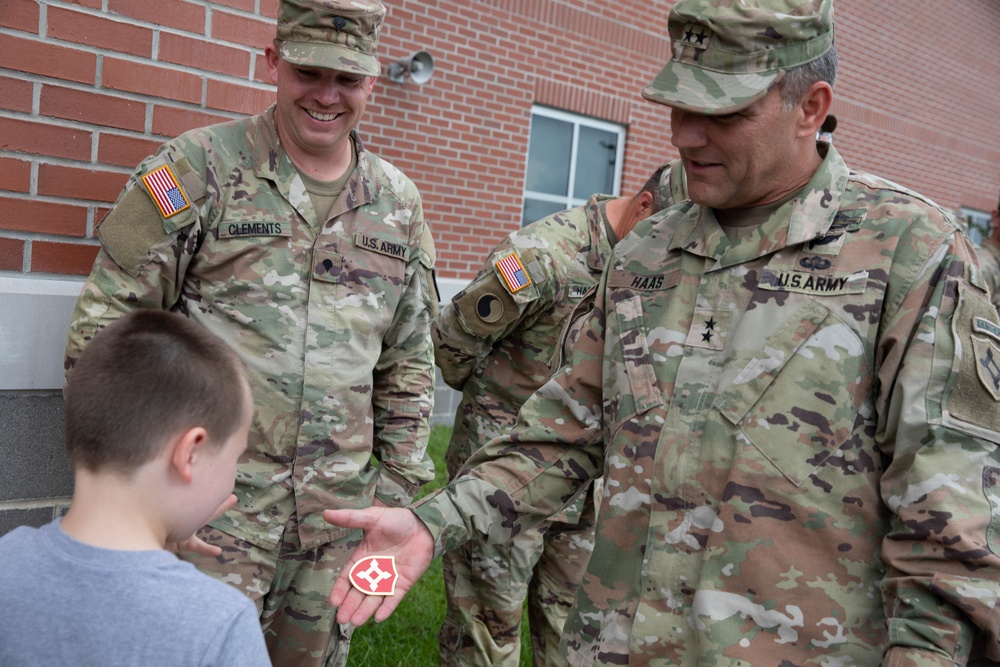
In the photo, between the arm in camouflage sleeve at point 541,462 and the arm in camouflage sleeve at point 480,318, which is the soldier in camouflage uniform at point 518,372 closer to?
the arm in camouflage sleeve at point 480,318

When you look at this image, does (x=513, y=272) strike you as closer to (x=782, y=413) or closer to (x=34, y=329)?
(x=34, y=329)

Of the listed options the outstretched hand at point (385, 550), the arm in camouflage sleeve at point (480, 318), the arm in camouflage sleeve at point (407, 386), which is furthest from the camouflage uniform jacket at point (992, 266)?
the outstretched hand at point (385, 550)

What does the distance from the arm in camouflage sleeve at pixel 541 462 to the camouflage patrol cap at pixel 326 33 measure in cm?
115

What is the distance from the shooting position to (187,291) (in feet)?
8.61

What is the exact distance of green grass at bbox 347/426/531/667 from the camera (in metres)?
3.95

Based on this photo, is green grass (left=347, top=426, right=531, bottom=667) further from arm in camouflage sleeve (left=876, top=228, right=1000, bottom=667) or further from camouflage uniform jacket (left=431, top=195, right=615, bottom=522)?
arm in camouflage sleeve (left=876, top=228, right=1000, bottom=667)

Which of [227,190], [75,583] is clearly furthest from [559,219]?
[75,583]

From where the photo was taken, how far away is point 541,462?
2.12m

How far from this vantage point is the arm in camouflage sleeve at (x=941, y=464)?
1513 mm

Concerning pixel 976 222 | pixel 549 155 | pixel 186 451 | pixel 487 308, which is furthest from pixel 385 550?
pixel 976 222

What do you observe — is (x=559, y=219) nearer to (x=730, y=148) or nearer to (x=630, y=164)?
(x=730, y=148)

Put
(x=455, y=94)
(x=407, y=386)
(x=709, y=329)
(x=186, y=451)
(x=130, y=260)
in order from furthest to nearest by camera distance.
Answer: (x=455, y=94) → (x=407, y=386) → (x=130, y=260) → (x=709, y=329) → (x=186, y=451)

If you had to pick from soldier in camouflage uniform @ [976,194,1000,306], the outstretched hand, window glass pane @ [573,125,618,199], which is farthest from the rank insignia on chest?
window glass pane @ [573,125,618,199]

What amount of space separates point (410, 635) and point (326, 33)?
272 cm
